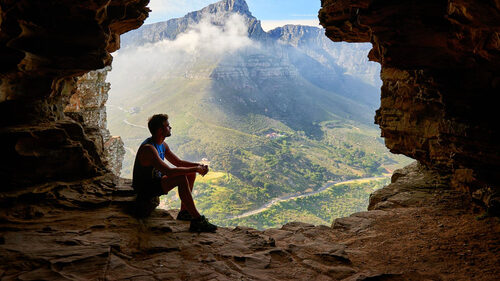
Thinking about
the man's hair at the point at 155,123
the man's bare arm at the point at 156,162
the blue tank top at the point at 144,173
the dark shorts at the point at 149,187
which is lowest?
the dark shorts at the point at 149,187

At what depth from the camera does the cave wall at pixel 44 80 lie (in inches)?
302

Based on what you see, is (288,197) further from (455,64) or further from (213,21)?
(213,21)

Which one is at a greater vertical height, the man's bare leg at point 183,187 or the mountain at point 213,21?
the mountain at point 213,21

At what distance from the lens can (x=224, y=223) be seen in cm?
4344

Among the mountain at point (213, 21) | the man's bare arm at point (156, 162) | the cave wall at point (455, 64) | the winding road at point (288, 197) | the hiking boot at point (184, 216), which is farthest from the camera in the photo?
the mountain at point (213, 21)

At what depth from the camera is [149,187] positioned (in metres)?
7.43

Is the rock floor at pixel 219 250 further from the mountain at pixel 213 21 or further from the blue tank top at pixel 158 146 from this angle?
the mountain at pixel 213 21

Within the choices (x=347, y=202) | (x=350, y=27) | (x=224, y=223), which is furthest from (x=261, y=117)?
(x=350, y=27)

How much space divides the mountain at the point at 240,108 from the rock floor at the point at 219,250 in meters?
38.4

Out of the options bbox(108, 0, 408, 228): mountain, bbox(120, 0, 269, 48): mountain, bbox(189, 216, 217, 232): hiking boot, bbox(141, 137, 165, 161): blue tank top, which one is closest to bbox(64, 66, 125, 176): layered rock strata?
bbox(141, 137, 165, 161): blue tank top

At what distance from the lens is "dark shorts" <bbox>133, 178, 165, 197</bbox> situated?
742cm

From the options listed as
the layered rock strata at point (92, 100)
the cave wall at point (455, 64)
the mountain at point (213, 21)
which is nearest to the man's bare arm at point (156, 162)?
the cave wall at point (455, 64)

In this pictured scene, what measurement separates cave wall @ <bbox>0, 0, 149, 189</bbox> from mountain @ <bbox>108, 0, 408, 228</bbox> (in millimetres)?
37154

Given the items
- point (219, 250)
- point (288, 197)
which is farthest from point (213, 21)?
point (219, 250)
